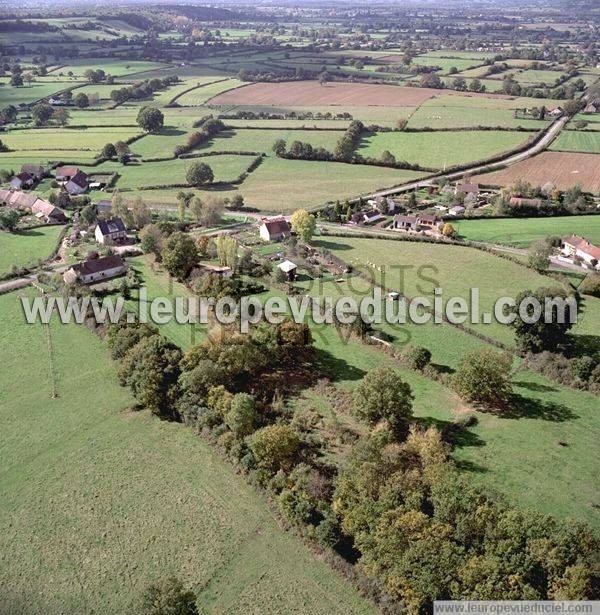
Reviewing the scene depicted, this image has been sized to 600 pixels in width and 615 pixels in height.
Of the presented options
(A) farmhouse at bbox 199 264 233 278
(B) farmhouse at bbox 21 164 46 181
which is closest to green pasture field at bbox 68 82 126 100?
(B) farmhouse at bbox 21 164 46 181

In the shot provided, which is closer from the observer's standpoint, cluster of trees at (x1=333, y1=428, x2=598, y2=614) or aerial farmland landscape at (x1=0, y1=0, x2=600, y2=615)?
cluster of trees at (x1=333, y1=428, x2=598, y2=614)

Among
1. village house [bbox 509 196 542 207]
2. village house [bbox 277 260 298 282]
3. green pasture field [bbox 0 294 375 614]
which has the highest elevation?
village house [bbox 509 196 542 207]

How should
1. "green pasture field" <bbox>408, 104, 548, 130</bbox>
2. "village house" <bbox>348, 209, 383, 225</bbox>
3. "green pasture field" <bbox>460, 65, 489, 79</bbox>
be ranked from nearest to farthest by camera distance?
"village house" <bbox>348, 209, 383, 225</bbox> → "green pasture field" <bbox>408, 104, 548, 130</bbox> → "green pasture field" <bbox>460, 65, 489, 79</bbox>

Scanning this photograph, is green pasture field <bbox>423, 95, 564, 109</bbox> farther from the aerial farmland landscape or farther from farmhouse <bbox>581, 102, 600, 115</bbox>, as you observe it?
the aerial farmland landscape

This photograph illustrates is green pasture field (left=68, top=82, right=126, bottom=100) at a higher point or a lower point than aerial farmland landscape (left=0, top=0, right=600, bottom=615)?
higher

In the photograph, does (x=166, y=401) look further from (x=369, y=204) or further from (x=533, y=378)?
(x=369, y=204)

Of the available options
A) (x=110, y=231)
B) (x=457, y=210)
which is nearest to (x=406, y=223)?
(x=457, y=210)
